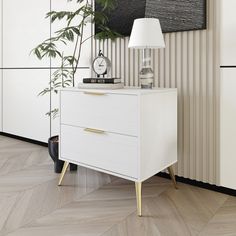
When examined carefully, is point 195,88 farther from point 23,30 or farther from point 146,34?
point 23,30

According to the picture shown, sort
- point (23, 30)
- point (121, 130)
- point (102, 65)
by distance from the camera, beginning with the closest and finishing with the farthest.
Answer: point (121, 130)
point (102, 65)
point (23, 30)

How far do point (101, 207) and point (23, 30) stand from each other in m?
2.59

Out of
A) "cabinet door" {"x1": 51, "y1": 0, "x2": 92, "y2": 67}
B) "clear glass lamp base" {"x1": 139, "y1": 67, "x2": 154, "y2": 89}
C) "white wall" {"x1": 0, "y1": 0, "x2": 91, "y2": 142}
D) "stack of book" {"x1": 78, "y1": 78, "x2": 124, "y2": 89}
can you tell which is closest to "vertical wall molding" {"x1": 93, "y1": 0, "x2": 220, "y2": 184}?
"clear glass lamp base" {"x1": 139, "y1": 67, "x2": 154, "y2": 89}

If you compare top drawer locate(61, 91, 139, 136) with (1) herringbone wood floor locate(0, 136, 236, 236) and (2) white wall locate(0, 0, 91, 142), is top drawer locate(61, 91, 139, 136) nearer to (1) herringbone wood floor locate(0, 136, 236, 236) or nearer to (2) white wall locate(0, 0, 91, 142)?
(1) herringbone wood floor locate(0, 136, 236, 236)

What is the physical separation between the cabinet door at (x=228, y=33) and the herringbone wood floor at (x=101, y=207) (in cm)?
99

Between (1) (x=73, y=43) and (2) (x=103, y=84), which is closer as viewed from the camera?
(2) (x=103, y=84)

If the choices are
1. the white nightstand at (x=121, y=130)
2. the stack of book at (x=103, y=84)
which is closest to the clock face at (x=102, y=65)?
the stack of book at (x=103, y=84)

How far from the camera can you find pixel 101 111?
7.18ft

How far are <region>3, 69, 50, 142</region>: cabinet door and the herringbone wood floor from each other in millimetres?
978

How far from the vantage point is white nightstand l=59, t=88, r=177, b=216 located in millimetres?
2010

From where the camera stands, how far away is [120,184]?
255 cm

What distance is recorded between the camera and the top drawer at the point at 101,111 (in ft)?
6.62

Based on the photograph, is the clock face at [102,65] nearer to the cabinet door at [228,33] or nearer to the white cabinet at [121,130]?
the white cabinet at [121,130]

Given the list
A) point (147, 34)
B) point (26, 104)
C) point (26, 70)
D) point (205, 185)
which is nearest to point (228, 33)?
point (147, 34)
